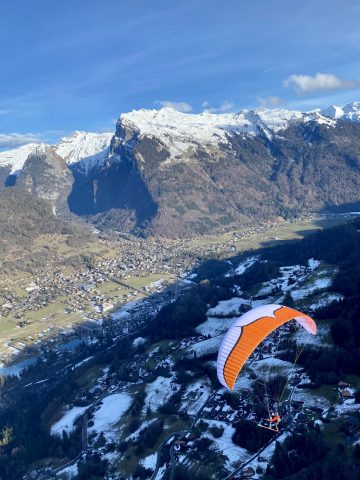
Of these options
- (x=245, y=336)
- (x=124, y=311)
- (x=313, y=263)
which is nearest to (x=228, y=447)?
(x=245, y=336)

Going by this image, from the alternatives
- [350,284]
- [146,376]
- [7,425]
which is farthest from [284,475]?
[7,425]

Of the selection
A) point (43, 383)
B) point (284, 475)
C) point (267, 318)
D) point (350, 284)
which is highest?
point (267, 318)

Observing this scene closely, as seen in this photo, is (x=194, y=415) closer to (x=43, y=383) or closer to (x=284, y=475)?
A: (x=284, y=475)

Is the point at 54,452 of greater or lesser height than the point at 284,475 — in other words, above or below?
below

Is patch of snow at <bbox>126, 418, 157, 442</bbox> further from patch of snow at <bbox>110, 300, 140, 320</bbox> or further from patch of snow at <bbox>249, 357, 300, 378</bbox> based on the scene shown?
patch of snow at <bbox>110, 300, 140, 320</bbox>

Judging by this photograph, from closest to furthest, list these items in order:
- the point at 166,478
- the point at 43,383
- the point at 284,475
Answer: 1. the point at 284,475
2. the point at 166,478
3. the point at 43,383

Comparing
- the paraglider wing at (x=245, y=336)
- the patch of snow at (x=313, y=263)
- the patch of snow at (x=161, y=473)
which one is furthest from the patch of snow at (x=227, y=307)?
the paraglider wing at (x=245, y=336)
